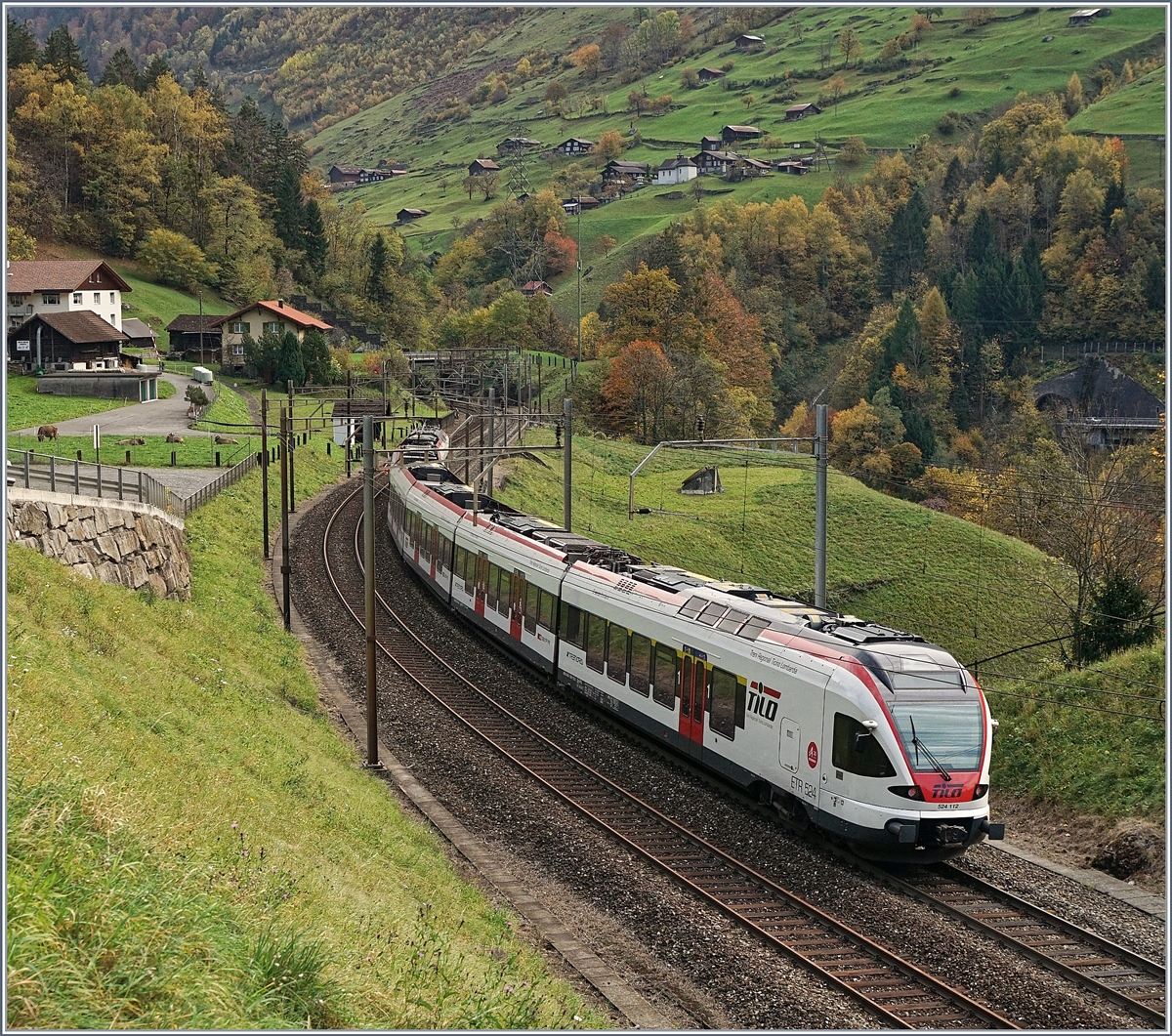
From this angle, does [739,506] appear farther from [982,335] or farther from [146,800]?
[982,335]

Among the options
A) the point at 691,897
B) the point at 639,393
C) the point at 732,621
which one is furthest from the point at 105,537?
the point at 639,393

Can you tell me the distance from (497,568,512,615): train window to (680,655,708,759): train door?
8788 millimetres

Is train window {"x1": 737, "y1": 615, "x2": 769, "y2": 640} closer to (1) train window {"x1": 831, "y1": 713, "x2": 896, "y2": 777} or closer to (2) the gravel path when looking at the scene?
(1) train window {"x1": 831, "y1": 713, "x2": 896, "y2": 777}

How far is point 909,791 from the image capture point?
52.9 ft

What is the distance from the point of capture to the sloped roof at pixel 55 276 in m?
81.7

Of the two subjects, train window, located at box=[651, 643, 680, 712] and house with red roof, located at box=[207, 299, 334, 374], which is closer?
train window, located at box=[651, 643, 680, 712]

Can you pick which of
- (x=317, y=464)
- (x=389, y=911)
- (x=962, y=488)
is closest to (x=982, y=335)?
(x=962, y=488)

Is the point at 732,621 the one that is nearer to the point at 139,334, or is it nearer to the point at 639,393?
the point at 639,393

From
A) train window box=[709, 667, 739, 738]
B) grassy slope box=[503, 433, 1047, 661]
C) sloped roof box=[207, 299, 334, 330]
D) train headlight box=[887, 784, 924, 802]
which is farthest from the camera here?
sloped roof box=[207, 299, 334, 330]

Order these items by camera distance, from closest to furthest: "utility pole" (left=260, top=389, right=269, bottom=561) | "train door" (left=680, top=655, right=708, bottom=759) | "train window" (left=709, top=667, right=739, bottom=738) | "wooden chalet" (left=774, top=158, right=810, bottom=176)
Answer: "train window" (left=709, top=667, right=739, bottom=738) → "train door" (left=680, top=655, right=708, bottom=759) → "utility pole" (left=260, top=389, right=269, bottom=561) → "wooden chalet" (left=774, top=158, right=810, bottom=176)

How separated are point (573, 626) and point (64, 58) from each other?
129m

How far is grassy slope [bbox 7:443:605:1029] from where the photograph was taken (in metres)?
8.12

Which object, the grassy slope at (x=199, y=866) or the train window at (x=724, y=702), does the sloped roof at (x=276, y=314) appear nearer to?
the grassy slope at (x=199, y=866)

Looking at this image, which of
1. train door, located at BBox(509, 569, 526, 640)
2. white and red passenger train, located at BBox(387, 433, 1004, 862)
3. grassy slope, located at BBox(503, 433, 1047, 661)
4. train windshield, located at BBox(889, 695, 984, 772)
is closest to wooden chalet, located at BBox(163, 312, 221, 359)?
grassy slope, located at BBox(503, 433, 1047, 661)
